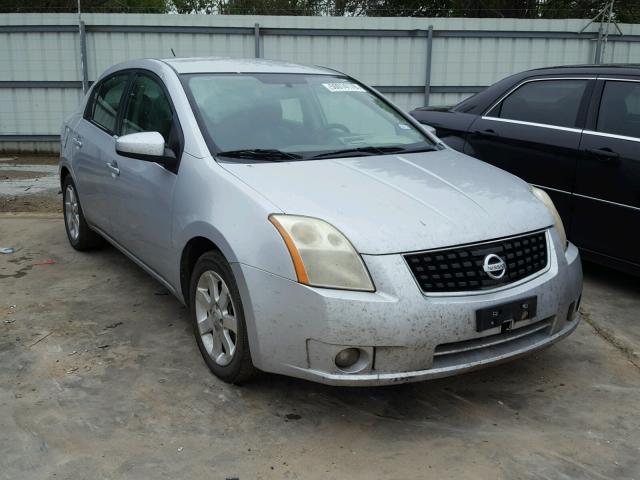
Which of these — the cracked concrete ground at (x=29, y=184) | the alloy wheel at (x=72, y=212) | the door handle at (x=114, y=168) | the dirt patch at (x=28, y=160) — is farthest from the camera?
the dirt patch at (x=28, y=160)

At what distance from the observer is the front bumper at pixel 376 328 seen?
8.91ft

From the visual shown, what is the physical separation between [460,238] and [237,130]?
1.48 m

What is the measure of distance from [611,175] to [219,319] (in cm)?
288

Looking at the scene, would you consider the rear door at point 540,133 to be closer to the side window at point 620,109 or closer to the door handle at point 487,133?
the door handle at point 487,133

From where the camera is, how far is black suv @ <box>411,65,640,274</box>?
4.49 meters

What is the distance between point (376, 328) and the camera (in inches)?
107

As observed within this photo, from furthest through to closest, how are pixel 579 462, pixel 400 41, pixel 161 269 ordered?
pixel 400 41
pixel 161 269
pixel 579 462

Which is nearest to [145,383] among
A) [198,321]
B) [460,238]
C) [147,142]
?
[198,321]

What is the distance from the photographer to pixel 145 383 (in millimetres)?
3396

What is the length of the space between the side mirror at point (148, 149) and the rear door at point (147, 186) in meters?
0.05

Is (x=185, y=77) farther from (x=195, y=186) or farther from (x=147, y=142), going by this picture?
(x=195, y=186)

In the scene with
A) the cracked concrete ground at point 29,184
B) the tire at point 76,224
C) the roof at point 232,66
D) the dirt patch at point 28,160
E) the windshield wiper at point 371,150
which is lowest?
the cracked concrete ground at point 29,184

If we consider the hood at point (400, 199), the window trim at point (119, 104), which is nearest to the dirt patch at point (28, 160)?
the window trim at point (119, 104)

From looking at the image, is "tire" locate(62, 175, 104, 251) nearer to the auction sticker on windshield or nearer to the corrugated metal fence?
the auction sticker on windshield
